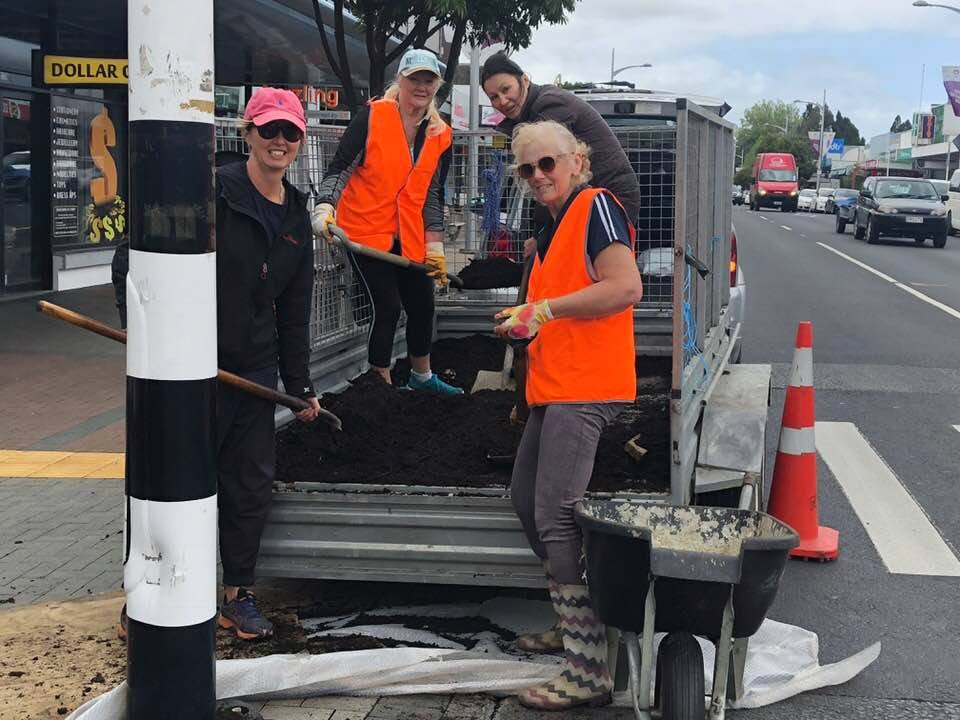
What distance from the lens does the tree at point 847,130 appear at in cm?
19325

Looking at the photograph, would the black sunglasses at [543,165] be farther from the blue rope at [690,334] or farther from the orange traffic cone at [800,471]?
the orange traffic cone at [800,471]

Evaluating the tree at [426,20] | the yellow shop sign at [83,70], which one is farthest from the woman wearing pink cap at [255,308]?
the tree at [426,20]

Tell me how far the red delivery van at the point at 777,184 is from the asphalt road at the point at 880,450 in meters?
41.3

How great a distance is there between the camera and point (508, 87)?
5.35 meters

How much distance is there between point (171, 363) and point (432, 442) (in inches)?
89.9

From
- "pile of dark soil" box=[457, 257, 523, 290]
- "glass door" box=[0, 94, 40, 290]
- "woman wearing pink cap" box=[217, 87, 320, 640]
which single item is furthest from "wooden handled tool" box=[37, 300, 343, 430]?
"glass door" box=[0, 94, 40, 290]

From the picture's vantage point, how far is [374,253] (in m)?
5.98

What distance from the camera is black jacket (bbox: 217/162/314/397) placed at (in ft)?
14.6

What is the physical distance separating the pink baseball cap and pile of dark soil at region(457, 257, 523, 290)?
305 centimetres

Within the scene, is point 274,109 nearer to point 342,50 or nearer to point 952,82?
point 342,50

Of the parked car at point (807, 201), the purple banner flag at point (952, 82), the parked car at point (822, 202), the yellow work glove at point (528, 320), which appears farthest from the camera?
the parked car at point (807, 201)

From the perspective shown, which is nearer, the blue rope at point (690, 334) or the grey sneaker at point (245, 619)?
the grey sneaker at point (245, 619)

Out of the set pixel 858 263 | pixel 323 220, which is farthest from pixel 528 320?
pixel 858 263

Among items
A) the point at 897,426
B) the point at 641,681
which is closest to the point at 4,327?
the point at 897,426
